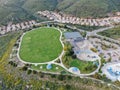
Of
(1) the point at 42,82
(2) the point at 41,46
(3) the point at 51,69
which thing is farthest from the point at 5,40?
(1) the point at 42,82

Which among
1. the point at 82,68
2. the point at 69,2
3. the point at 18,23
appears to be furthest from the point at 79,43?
the point at 69,2

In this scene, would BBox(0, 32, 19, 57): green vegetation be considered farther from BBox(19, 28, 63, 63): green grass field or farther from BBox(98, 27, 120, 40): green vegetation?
BBox(98, 27, 120, 40): green vegetation

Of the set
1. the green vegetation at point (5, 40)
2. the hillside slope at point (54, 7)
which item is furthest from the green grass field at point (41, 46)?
the hillside slope at point (54, 7)

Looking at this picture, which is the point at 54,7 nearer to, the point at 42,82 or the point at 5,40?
the point at 5,40

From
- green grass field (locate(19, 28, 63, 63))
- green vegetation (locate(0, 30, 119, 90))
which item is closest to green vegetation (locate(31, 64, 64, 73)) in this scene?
green vegetation (locate(0, 30, 119, 90))

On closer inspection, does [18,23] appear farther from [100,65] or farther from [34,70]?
[100,65]

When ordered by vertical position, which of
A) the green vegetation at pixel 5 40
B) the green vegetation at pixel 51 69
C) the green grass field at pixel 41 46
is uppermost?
the green vegetation at pixel 51 69

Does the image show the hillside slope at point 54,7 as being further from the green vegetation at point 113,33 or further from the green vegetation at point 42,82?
the green vegetation at point 42,82

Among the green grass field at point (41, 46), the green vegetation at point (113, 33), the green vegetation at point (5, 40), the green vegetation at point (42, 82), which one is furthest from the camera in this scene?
the green vegetation at point (113, 33)
